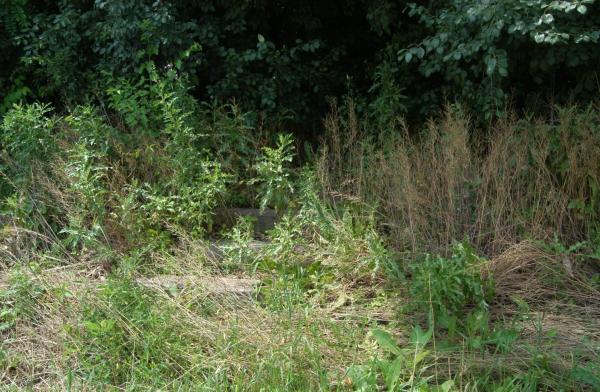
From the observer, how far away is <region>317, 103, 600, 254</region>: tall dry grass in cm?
519

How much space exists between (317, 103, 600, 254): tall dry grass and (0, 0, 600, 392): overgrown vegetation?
19 millimetres

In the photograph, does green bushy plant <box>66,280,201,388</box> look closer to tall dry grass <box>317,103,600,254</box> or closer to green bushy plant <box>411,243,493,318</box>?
green bushy plant <box>411,243,493,318</box>

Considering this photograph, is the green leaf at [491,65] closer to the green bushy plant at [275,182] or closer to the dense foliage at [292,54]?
the dense foliage at [292,54]

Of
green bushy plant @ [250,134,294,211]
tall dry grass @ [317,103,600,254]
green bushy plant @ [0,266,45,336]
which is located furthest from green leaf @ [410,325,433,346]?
green bushy plant @ [0,266,45,336]

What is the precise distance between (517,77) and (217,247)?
335 cm

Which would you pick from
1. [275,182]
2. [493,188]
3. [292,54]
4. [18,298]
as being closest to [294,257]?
[275,182]

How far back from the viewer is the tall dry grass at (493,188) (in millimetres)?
5188

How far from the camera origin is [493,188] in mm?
5340

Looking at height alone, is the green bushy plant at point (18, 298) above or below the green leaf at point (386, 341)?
above

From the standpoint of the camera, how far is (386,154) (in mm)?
6152

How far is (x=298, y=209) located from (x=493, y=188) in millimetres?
1520

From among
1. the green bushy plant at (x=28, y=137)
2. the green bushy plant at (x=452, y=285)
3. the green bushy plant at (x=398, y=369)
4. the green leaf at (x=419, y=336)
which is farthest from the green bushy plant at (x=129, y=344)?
the green bushy plant at (x=28, y=137)

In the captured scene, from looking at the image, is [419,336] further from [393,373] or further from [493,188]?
[493,188]

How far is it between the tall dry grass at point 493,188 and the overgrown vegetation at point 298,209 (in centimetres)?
2
